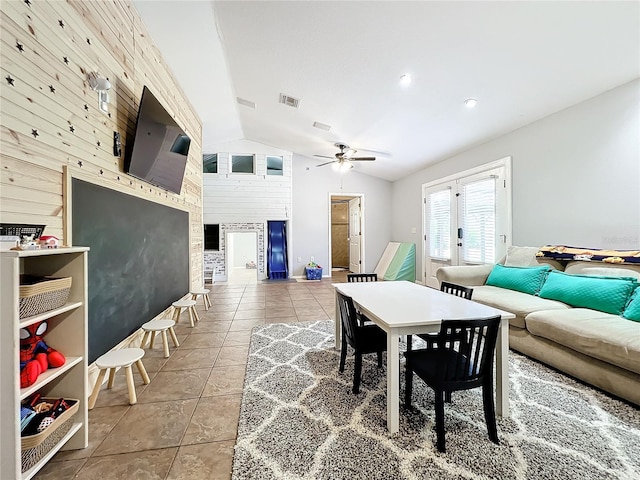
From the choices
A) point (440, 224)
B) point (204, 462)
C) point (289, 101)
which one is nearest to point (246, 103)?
point (289, 101)

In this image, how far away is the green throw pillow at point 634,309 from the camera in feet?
6.58

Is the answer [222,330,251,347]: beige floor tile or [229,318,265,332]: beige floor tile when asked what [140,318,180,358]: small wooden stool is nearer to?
[222,330,251,347]: beige floor tile

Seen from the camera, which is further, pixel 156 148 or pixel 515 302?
pixel 156 148

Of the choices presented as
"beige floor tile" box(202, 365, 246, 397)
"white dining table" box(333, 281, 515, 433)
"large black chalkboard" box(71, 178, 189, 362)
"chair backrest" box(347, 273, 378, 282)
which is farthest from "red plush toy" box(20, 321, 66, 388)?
"chair backrest" box(347, 273, 378, 282)

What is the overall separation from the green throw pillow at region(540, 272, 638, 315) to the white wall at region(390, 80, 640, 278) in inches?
26.0

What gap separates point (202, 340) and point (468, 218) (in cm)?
458

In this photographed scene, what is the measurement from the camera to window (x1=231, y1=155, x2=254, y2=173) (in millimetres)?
7070

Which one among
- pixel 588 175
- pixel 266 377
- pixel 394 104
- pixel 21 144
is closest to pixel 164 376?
pixel 266 377

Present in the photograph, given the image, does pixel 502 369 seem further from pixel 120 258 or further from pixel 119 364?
pixel 120 258

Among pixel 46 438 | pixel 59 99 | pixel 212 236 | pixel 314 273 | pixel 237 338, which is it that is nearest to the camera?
pixel 46 438

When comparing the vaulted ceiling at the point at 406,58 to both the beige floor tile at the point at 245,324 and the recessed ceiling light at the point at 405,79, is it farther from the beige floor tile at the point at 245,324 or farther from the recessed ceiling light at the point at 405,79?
the beige floor tile at the point at 245,324

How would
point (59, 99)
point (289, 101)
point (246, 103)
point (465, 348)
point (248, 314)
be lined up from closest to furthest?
point (465, 348), point (59, 99), point (248, 314), point (289, 101), point (246, 103)

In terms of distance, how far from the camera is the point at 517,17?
2152 millimetres

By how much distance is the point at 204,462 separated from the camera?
1.38m
